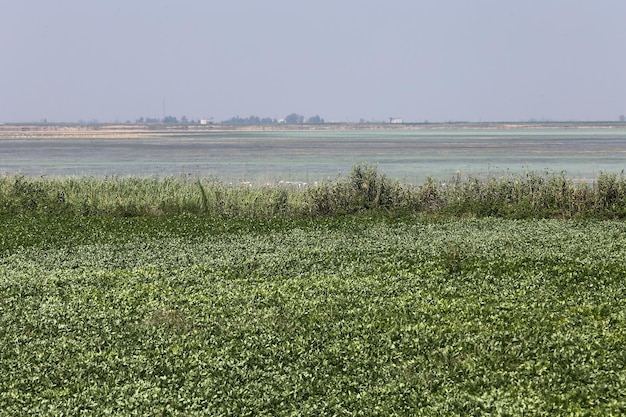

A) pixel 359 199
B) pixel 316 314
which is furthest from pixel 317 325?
pixel 359 199

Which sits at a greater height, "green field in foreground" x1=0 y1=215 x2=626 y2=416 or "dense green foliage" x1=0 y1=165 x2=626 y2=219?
"dense green foliage" x1=0 y1=165 x2=626 y2=219

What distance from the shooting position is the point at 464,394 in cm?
757

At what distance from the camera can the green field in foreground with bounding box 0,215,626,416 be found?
7.64 meters

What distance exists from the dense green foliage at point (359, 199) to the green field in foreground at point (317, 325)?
13.0ft

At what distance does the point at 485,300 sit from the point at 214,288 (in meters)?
4.08

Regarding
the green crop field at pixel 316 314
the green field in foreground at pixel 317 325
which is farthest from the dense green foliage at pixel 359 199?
the green field in foreground at pixel 317 325

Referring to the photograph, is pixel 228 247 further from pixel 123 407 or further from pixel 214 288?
pixel 123 407

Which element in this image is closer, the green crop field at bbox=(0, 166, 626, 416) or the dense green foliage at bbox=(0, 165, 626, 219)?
the green crop field at bbox=(0, 166, 626, 416)

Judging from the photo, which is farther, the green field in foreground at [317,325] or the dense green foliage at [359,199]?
the dense green foliage at [359,199]

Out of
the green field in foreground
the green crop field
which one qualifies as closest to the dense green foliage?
the green crop field

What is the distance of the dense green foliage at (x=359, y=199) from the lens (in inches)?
811

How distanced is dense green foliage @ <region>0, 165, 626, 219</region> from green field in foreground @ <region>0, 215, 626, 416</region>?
395 centimetres

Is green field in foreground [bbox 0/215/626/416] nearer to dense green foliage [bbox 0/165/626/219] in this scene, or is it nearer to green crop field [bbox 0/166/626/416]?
green crop field [bbox 0/166/626/416]

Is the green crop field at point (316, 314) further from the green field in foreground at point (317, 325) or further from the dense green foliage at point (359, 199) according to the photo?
the dense green foliage at point (359, 199)
